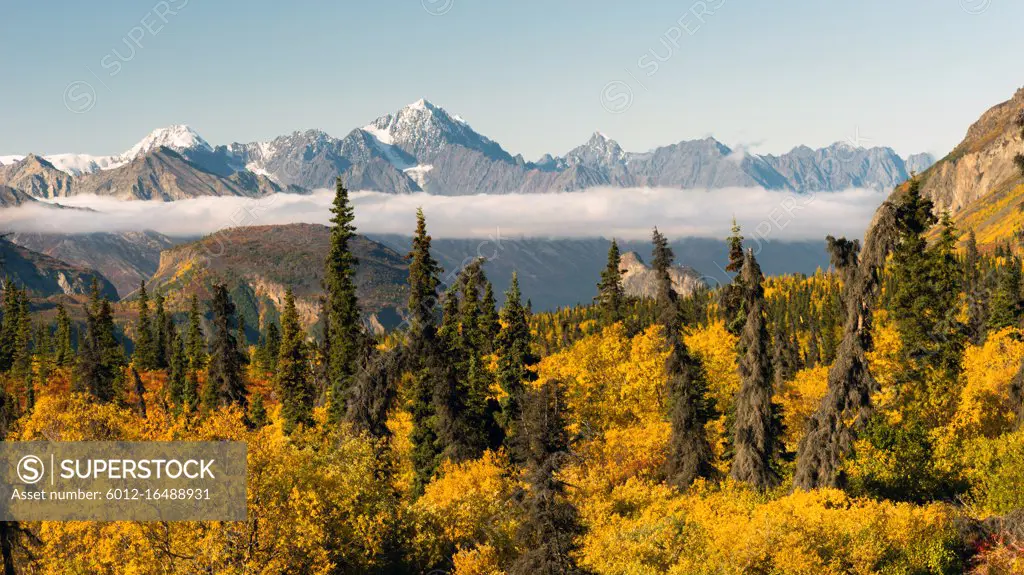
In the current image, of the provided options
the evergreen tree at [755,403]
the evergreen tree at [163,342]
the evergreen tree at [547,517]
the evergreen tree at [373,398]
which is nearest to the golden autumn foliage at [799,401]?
the evergreen tree at [755,403]

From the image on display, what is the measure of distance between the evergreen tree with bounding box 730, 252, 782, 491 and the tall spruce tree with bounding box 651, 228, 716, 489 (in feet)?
16.1

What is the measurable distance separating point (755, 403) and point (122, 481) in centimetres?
3371

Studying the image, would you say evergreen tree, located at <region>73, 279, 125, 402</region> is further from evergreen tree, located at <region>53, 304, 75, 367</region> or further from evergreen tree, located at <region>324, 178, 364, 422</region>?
evergreen tree, located at <region>324, 178, 364, 422</region>

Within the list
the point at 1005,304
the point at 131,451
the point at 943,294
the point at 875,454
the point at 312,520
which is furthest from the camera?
the point at 1005,304

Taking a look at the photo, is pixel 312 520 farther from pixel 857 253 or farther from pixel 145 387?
pixel 145 387

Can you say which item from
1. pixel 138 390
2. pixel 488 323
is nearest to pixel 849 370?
pixel 488 323

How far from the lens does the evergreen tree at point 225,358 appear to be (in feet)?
275

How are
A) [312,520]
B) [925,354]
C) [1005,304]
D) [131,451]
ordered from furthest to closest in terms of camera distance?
[1005,304], [925,354], [131,451], [312,520]

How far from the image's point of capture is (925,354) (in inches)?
2233

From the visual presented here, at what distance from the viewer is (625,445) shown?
56.3 meters

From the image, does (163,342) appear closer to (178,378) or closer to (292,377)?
(178,378)

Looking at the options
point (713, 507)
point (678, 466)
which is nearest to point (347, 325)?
point (678, 466)

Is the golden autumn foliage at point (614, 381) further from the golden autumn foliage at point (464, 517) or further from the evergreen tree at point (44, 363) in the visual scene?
the evergreen tree at point (44, 363)

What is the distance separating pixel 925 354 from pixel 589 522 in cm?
3123
